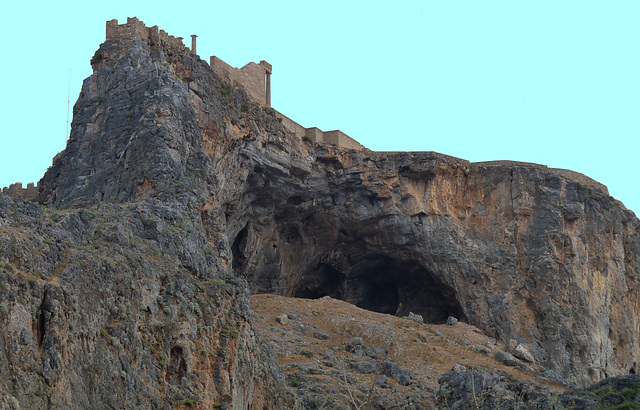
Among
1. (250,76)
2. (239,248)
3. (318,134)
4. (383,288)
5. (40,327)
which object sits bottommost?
(40,327)

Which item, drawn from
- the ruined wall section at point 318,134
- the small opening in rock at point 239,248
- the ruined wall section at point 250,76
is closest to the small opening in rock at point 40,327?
the ruined wall section at point 250,76

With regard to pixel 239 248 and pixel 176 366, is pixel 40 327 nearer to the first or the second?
pixel 176 366

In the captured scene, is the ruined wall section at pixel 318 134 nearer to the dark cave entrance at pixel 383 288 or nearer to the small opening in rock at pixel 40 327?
the dark cave entrance at pixel 383 288

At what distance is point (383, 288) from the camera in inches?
1950

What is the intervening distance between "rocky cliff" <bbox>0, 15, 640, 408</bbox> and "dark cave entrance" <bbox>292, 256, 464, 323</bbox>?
0.33ft

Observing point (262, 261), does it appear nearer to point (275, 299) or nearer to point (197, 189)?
point (275, 299)

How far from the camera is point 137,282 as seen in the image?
25.1 m

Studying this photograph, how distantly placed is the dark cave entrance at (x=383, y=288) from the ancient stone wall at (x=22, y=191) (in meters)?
14.2

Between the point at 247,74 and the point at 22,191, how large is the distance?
10.0 m

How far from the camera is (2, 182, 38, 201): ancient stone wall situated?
3709 centimetres

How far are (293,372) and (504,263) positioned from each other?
50.5 ft

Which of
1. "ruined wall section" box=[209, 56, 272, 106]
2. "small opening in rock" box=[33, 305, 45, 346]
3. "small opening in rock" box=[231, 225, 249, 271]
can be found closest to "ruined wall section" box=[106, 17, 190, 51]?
"ruined wall section" box=[209, 56, 272, 106]

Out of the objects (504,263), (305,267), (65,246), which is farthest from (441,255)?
(65,246)

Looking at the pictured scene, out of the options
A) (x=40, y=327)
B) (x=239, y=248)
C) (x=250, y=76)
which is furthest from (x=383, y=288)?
(x=40, y=327)
